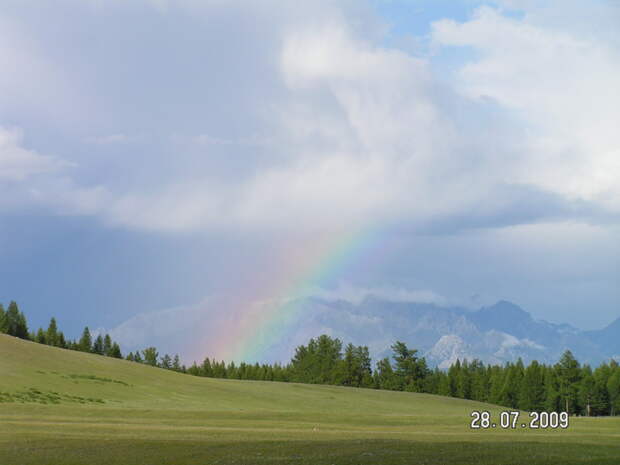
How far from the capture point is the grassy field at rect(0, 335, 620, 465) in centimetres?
3409

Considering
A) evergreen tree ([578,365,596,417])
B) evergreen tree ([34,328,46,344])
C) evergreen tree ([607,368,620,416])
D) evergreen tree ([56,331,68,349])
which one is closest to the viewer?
evergreen tree ([607,368,620,416])

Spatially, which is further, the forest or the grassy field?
the forest

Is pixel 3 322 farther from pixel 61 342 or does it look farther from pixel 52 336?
pixel 61 342

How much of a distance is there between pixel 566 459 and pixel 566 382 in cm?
12815

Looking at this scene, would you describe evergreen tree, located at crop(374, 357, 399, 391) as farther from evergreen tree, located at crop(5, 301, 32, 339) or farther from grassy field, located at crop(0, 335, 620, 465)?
evergreen tree, located at crop(5, 301, 32, 339)

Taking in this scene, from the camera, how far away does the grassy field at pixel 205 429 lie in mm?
34094

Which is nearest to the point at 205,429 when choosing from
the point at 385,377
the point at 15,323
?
the point at 385,377

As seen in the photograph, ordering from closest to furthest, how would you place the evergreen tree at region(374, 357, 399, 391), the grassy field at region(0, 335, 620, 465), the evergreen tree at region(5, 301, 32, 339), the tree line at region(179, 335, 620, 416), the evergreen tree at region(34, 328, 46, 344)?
the grassy field at region(0, 335, 620, 465) → the tree line at region(179, 335, 620, 416) → the evergreen tree at region(5, 301, 32, 339) → the evergreen tree at region(374, 357, 399, 391) → the evergreen tree at region(34, 328, 46, 344)

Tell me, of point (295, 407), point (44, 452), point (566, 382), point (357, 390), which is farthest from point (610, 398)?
point (44, 452)

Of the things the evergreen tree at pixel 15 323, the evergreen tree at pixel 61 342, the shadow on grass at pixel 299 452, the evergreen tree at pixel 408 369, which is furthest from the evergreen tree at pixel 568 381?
the evergreen tree at pixel 15 323

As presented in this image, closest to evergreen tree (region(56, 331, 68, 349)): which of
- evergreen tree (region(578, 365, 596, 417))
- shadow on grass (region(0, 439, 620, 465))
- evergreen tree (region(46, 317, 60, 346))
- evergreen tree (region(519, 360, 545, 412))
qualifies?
evergreen tree (region(46, 317, 60, 346))

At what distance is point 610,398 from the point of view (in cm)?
14938

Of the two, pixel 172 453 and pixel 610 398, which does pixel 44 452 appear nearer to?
pixel 172 453

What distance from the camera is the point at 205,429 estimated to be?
1948 inches
